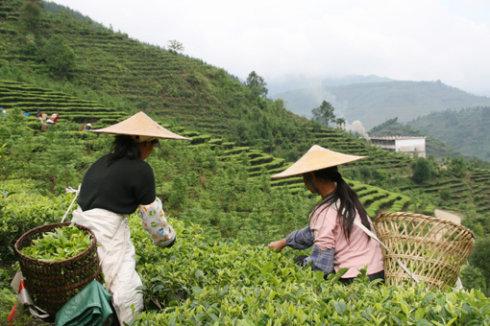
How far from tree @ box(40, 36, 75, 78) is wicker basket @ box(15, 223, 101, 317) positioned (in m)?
32.7

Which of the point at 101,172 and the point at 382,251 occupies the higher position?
the point at 101,172

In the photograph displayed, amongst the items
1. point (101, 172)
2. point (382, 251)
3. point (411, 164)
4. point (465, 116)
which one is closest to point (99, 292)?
point (101, 172)

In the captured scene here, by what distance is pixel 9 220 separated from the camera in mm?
4531

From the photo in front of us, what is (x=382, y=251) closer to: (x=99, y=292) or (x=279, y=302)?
(x=279, y=302)

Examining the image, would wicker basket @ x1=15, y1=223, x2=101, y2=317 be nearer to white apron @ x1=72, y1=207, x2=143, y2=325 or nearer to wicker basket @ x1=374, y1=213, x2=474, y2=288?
white apron @ x1=72, y1=207, x2=143, y2=325

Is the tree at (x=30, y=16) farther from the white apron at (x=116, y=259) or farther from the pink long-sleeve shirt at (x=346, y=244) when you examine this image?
the pink long-sleeve shirt at (x=346, y=244)

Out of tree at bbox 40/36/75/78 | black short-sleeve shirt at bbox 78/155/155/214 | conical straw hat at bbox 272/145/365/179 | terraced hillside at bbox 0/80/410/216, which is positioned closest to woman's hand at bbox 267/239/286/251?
conical straw hat at bbox 272/145/365/179

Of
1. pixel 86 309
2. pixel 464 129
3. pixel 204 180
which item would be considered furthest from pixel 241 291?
pixel 464 129

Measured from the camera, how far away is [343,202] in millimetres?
3027

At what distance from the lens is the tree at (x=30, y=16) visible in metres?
36.2

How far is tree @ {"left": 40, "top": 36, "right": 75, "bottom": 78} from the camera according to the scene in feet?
105

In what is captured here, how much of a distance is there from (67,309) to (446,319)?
1787 millimetres

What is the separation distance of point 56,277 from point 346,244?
1.78m

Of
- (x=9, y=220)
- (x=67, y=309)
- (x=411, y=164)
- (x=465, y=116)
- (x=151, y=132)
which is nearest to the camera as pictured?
(x=67, y=309)
